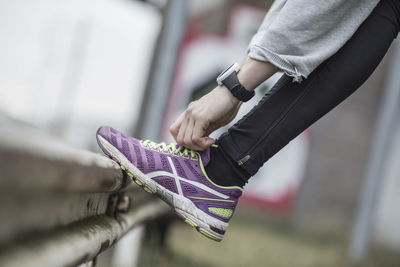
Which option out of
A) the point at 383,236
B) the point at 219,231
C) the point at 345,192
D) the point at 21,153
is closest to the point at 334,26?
the point at 219,231

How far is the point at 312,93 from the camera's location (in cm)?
190

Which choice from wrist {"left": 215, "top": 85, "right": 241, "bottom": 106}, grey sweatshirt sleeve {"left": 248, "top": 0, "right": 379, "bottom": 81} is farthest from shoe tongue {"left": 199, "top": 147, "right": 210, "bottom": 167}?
Result: grey sweatshirt sleeve {"left": 248, "top": 0, "right": 379, "bottom": 81}

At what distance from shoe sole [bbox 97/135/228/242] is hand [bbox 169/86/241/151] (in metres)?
0.18

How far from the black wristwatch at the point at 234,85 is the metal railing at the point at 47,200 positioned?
1.63 feet

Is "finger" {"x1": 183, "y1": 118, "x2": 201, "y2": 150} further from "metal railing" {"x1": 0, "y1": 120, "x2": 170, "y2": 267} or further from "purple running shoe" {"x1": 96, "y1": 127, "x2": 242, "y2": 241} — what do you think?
"metal railing" {"x1": 0, "y1": 120, "x2": 170, "y2": 267}

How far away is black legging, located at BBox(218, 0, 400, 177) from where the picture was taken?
→ 1841 mm

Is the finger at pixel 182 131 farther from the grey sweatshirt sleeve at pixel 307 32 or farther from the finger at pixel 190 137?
the grey sweatshirt sleeve at pixel 307 32

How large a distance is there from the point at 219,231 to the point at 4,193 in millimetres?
1350

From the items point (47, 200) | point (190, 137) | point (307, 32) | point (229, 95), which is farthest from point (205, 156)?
point (47, 200)

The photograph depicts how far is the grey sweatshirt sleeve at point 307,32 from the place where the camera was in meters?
1.79

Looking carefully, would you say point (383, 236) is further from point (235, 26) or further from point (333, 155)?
Answer: point (235, 26)

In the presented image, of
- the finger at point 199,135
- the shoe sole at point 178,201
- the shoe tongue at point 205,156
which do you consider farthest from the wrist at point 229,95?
the shoe sole at point 178,201

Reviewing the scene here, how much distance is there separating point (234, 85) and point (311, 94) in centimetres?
24

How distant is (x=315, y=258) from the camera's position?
19.6 ft
